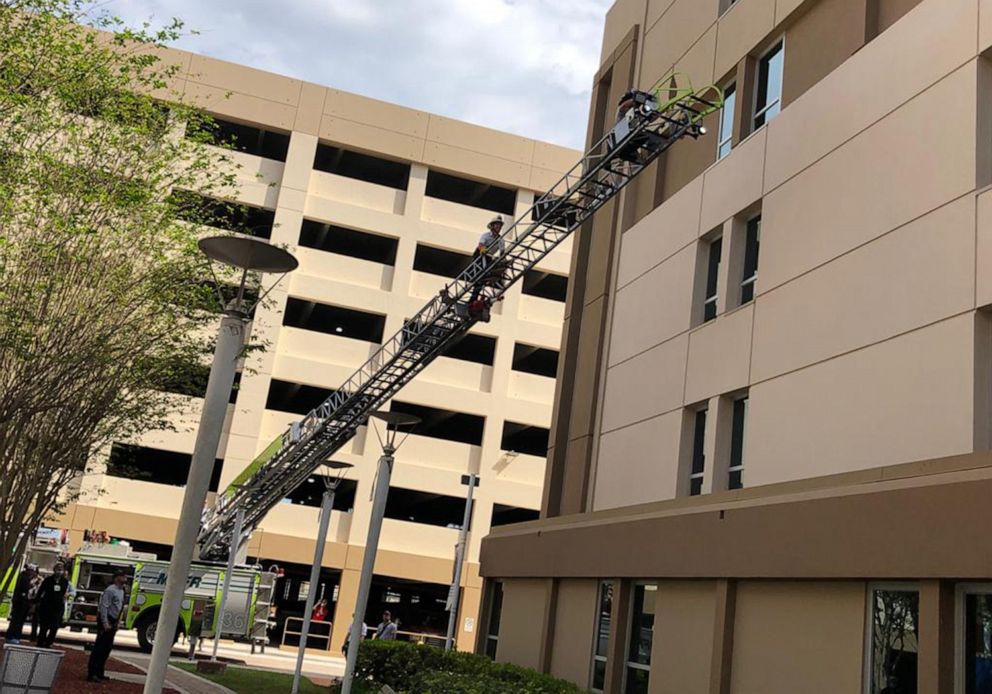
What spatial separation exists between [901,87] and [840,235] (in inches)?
82.3

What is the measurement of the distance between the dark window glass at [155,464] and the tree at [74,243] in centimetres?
1924

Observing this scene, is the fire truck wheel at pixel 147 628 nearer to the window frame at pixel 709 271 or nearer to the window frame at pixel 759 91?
the window frame at pixel 709 271

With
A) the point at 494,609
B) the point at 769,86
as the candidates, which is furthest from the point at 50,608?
the point at 769,86

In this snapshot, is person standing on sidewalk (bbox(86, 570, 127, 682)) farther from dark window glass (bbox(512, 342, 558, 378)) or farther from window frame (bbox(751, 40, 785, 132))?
dark window glass (bbox(512, 342, 558, 378))

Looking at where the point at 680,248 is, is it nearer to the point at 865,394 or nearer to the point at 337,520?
the point at 865,394

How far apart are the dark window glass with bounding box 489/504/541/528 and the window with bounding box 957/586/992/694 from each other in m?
32.9

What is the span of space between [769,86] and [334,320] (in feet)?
96.3

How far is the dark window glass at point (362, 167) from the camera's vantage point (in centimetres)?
4409

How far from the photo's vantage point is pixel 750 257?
667 inches

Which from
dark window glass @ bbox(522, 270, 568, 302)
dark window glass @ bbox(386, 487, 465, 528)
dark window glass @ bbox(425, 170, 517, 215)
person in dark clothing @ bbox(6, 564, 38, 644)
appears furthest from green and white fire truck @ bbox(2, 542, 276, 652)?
dark window glass @ bbox(425, 170, 517, 215)

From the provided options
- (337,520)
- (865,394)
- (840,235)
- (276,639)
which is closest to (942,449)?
(865,394)

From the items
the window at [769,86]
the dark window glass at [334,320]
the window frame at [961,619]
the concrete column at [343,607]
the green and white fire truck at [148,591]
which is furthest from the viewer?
the dark window glass at [334,320]

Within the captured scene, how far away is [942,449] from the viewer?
11.0 metres

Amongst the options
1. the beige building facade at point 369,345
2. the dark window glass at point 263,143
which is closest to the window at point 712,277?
the beige building facade at point 369,345
